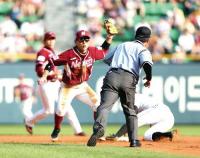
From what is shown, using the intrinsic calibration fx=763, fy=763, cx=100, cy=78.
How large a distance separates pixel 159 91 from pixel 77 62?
23.9ft

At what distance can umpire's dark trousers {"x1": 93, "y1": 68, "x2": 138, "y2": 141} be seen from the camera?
38.0 ft

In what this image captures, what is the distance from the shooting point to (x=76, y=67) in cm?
1431

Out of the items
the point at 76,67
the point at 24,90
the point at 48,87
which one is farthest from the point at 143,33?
the point at 24,90

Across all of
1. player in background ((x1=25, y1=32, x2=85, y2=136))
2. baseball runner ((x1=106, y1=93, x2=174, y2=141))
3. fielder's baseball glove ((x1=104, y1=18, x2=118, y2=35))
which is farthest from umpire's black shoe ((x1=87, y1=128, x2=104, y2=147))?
player in background ((x1=25, y1=32, x2=85, y2=136))

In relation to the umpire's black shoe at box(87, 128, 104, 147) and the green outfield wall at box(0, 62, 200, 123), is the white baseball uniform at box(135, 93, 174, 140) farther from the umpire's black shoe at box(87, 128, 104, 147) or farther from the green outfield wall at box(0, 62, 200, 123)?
the green outfield wall at box(0, 62, 200, 123)

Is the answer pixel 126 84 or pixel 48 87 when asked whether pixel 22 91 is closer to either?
pixel 48 87

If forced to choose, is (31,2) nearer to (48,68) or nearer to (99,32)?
(99,32)

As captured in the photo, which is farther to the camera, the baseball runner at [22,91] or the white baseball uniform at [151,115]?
the baseball runner at [22,91]

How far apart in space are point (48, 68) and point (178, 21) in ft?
31.3

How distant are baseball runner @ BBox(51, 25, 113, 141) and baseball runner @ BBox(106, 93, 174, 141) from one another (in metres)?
1.10

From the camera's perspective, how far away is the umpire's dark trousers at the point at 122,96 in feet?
38.0

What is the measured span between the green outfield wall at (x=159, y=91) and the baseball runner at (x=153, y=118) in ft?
22.8

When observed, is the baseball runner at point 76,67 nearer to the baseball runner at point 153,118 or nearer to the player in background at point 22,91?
the baseball runner at point 153,118

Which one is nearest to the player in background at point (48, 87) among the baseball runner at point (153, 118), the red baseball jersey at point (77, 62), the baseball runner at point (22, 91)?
the red baseball jersey at point (77, 62)
